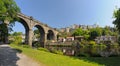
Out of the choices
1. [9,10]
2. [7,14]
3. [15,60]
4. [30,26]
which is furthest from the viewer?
[30,26]

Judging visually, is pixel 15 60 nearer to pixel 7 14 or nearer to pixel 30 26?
pixel 7 14

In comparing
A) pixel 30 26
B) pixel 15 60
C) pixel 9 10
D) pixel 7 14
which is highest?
pixel 30 26

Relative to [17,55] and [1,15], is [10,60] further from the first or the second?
[1,15]

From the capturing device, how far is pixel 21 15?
64.0 meters

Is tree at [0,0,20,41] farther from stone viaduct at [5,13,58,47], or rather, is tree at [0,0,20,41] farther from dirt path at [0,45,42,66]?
stone viaduct at [5,13,58,47]

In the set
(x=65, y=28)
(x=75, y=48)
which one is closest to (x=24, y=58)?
(x=75, y=48)

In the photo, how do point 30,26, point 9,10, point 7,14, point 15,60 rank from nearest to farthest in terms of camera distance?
point 15,60 < point 9,10 < point 7,14 < point 30,26

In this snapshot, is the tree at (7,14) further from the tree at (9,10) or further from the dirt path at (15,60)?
the dirt path at (15,60)

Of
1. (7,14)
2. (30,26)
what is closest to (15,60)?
(7,14)

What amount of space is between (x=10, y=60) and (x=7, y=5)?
693 cm

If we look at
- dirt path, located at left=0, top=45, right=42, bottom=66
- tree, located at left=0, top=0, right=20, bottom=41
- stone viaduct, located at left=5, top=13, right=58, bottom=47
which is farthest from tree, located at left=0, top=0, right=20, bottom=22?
stone viaduct, located at left=5, top=13, right=58, bottom=47

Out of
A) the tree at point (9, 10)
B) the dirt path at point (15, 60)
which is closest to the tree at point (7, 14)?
the tree at point (9, 10)

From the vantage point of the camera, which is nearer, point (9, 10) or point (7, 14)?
point (9, 10)

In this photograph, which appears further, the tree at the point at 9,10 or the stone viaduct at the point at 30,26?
the stone viaduct at the point at 30,26
